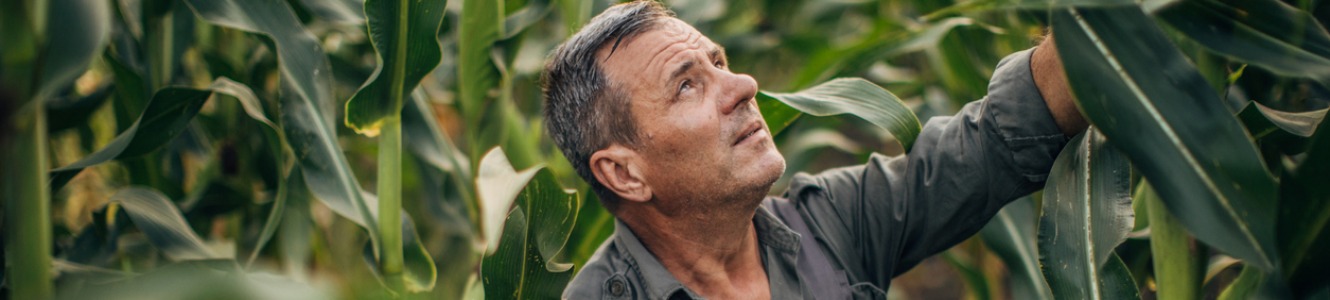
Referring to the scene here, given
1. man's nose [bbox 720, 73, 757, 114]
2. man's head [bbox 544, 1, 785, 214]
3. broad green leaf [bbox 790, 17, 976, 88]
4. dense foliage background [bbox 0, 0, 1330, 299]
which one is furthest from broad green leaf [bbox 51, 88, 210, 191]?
broad green leaf [bbox 790, 17, 976, 88]

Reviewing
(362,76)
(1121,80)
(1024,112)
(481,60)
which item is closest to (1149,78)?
(1121,80)

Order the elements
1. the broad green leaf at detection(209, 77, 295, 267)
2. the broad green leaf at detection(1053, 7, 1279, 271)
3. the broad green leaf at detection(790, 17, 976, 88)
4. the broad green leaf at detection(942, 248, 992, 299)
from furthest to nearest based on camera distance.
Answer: the broad green leaf at detection(942, 248, 992, 299) < the broad green leaf at detection(790, 17, 976, 88) < the broad green leaf at detection(209, 77, 295, 267) < the broad green leaf at detection(1053, 7, 1279, 271)

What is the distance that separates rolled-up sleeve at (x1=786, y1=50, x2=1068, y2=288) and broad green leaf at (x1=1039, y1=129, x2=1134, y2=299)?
0.07 m

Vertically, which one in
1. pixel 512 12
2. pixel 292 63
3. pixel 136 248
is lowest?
pixel 136 248

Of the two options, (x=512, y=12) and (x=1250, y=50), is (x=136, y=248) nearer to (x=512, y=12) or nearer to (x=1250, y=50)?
(x=512, y=12)

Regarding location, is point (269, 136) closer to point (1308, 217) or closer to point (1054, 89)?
point (1054, 89)

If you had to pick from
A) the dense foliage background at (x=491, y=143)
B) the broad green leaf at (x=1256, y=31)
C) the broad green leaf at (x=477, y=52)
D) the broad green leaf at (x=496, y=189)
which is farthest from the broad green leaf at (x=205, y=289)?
the broad green leaf at (x=477, y=52)

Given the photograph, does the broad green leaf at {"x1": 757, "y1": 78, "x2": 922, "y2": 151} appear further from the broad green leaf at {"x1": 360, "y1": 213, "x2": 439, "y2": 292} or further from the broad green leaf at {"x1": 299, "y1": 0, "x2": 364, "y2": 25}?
the broad green leaf at {"x1": 299, "y1": 0, "x2": 364, "y2": 25}

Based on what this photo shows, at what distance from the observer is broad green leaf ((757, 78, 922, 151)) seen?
3.70 feet

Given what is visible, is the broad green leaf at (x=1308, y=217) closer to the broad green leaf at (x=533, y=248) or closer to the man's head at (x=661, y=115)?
the man's head at (x=661, y=115)

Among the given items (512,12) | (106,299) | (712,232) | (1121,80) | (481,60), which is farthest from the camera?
(512,12)

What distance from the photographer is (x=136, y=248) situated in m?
1.58

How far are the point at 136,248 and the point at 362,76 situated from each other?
428mm

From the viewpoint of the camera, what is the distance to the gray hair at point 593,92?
1.13m
